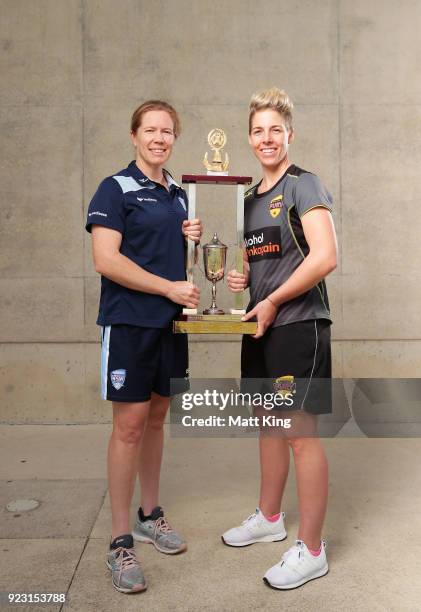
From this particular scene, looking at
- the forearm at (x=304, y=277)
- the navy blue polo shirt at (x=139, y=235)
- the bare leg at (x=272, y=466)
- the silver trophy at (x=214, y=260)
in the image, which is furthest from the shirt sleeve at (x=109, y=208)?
the bare leg at (x=272, y=466)

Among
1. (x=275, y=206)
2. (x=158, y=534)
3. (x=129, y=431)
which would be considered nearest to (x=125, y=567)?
(x=158, y=534)

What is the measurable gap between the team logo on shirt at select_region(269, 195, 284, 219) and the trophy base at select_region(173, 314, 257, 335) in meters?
→ 0.38

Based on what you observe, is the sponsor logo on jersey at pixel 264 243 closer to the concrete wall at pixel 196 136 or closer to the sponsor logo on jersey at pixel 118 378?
the sponsor logo on jersey at pixel 118 378

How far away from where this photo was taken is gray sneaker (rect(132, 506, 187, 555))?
2197 mm

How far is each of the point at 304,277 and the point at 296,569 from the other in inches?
37.9

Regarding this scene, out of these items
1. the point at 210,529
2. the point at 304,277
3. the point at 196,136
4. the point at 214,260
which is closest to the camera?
the point at 304,277

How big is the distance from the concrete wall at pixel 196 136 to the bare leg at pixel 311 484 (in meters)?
2.18

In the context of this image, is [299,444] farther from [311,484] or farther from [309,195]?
[309,195]

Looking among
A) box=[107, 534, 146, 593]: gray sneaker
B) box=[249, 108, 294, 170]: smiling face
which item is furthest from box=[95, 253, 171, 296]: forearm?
box=[107, 534, 146, 593]: gray sneaker

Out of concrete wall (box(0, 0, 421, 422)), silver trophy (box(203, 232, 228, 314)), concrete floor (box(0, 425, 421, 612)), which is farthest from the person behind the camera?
concrete wall (box(0, 0, 421, 422))

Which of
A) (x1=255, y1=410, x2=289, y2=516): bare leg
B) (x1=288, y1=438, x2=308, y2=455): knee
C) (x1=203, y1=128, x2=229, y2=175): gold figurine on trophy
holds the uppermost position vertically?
(x1=203, y1=128, x2=229, y2=175): gold figurine on trophy

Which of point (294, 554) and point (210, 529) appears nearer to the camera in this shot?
point (294, 554)

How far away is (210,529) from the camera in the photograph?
240 centimetres

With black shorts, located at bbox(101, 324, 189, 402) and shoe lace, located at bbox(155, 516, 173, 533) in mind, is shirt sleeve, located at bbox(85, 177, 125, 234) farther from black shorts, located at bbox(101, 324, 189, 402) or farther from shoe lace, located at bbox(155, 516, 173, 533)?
shoe lace, located at bbox(155, 516, 173, 533)
